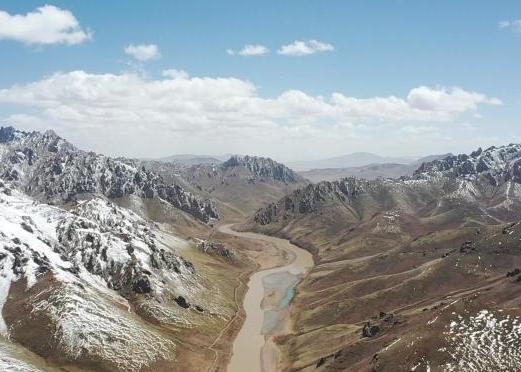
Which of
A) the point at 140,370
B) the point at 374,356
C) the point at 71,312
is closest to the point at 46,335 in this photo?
the point at 71,312

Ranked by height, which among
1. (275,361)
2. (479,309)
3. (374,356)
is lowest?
(275,361)

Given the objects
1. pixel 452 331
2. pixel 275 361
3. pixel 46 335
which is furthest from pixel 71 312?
pixel 452 331

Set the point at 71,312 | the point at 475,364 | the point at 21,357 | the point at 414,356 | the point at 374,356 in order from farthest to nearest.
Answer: the point at 71,312 → the point at 21,357 → the point at 374,356 → the point at 414,356 → the point at 475,364

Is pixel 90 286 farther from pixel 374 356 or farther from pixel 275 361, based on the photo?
pixel 374 356

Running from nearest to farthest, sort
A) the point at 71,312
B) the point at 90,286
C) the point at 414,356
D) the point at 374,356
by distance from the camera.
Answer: the point at 414,356 < the point at 374,356 < the point at 71,312 < the point at 90,286

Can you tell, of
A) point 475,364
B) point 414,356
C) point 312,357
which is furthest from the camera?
point 312,357

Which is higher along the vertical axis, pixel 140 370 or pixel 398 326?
pixel 398 326

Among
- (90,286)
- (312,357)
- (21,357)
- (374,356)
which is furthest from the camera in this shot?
(90,286)

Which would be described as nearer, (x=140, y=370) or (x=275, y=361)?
(x=140, y=370)

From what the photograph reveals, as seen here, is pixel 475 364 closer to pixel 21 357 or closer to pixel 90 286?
pixel 21 357
